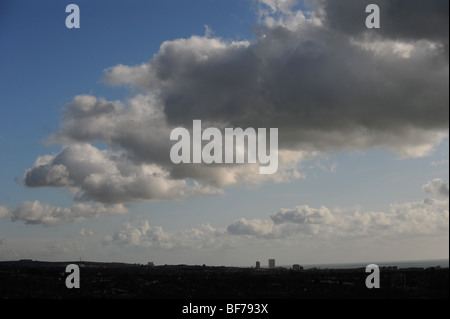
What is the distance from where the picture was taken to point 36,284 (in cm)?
11919

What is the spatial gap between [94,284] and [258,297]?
43983 mm
